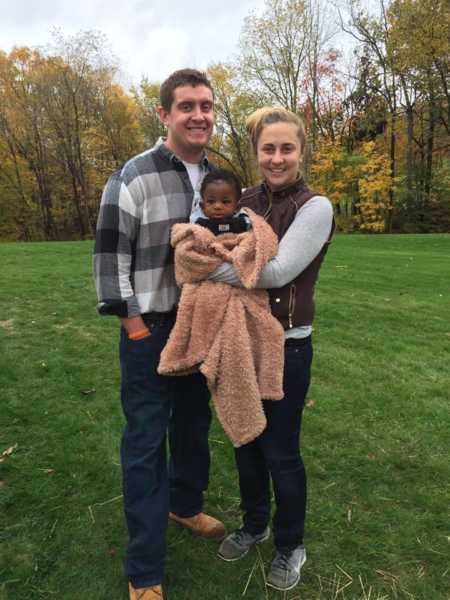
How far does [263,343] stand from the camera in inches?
77.7

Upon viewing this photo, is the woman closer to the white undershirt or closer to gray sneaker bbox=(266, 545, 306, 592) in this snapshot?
gray sneaker bbox=(266, 545, 306, 592)

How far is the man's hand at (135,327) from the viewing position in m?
2.14

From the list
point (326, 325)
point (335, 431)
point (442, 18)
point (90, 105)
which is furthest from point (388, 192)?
point (335, 431)

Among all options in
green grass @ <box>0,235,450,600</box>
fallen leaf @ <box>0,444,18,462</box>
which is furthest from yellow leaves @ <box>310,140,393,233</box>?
fallen leaf @ <box>0,444,18,462</box>

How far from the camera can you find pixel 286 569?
2.29 metres

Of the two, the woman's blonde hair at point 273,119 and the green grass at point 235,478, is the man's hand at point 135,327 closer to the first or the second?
the woman's blonde hair at point 273,119

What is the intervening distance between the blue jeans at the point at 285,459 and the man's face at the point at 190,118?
106 cm

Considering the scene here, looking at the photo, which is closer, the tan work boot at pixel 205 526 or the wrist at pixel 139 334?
the wrist at pixel 139 334

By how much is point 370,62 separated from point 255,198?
2940 centimetres

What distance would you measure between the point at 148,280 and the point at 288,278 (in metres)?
0.68

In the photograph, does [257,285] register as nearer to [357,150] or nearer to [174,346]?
[174,346]

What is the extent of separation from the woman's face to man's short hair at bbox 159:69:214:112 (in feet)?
1.30

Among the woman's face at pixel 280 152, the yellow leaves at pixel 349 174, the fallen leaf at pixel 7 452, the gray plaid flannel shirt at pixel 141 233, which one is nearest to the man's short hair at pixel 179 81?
the gray plaid flannel shirt at pixel 141 233

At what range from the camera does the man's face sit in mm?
2104
